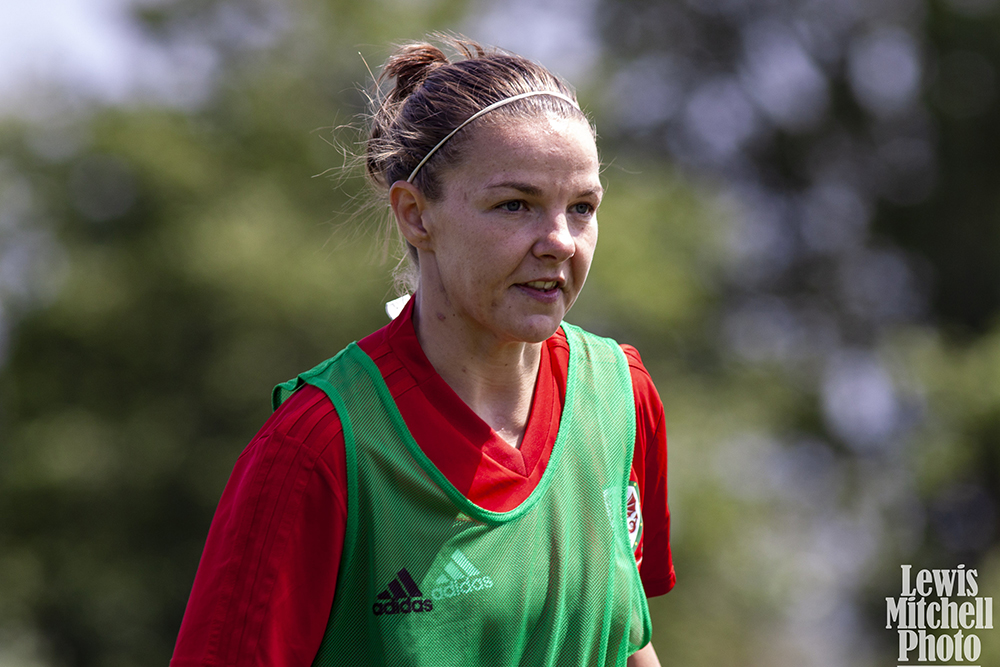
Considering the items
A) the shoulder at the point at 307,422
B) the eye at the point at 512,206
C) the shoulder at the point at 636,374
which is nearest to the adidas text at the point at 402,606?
the shoulder at the point at 307,422

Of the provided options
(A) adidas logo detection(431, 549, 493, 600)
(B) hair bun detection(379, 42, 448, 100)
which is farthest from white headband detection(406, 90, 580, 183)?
(A) adidas logo detection(431, 549, 493, 600)

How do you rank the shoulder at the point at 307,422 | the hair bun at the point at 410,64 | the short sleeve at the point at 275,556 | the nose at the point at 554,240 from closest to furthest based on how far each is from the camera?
the short sleeve at the point at 275,556 → the shoulder at the point at 307,422 → the nose at the point at 554,240 → the hair bun at the point at 410,64

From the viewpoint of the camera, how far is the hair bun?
7.97ft

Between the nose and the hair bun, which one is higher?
the hair bun

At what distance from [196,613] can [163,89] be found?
13.1 meters

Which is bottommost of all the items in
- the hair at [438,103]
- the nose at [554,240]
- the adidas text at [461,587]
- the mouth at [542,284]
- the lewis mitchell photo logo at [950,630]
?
A: the adidas text at [461,587]

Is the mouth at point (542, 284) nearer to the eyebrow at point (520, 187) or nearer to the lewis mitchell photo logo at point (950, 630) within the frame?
the eyebrow at point (520, 187)

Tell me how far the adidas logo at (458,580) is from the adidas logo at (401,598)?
3cm

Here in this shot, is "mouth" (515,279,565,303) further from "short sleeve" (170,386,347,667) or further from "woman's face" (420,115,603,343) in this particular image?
"short sleeve" (170,386,347,667)

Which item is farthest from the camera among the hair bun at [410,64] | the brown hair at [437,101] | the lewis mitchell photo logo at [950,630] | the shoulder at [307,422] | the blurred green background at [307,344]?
the blurred green background at [307,344]

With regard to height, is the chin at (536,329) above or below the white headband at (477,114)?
below

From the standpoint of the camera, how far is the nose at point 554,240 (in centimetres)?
209

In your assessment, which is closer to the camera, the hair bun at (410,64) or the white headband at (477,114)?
the white headband at (477,114)

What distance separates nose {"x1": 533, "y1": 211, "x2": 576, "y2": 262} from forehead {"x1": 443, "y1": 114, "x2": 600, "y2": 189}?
7 cm
